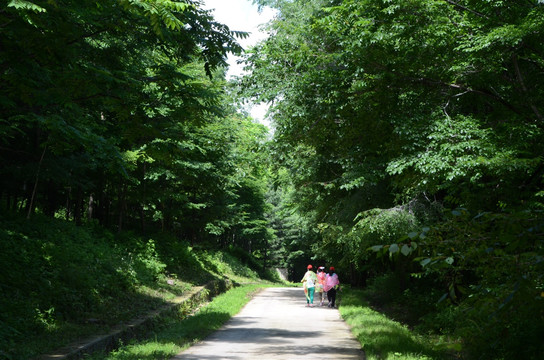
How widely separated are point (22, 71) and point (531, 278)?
685 centimetres

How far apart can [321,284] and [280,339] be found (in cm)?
1030

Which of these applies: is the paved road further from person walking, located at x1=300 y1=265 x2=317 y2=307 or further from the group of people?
person walking, located at x1=300 y1=265 x2=317 y2=307

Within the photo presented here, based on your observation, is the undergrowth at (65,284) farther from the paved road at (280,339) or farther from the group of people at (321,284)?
the group of people at (321,284)

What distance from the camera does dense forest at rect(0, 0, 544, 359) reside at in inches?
229

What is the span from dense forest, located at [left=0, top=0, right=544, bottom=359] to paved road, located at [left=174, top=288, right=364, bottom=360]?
8.46ft

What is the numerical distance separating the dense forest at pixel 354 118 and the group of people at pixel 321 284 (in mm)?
2808

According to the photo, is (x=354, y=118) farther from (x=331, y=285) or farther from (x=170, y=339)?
(x=331, y=285)

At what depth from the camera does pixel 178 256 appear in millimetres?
24906

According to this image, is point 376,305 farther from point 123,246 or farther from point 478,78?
point 478,78

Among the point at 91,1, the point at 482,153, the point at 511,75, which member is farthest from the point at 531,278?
the point at 511,75

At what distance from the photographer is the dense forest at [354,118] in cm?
582

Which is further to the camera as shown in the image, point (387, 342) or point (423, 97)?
point (423, 97)

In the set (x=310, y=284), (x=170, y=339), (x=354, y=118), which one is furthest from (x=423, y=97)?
(x=310, y=284)

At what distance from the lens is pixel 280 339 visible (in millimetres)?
11516
